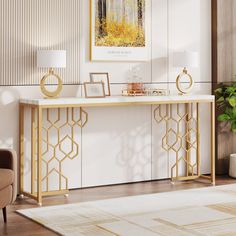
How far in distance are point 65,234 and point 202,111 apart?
307cm

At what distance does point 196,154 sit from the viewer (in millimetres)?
6953

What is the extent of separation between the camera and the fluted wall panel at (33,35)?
5.80 metres

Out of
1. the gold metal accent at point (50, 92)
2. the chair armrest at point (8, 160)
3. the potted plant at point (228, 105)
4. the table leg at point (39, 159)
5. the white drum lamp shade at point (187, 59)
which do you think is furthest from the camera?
the potted plant at point (228, 105)

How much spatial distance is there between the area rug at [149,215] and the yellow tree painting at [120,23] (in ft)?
5.53

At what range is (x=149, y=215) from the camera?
16.7ft

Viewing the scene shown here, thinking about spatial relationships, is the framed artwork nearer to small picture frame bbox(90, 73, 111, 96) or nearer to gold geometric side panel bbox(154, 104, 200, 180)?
small picture frame bbox(90, 73, 111, 96)

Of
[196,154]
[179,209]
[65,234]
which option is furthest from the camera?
[196,154]

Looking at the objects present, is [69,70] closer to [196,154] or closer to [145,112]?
[145,112]

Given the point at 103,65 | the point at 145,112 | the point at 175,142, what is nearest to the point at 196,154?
the point at 175,142

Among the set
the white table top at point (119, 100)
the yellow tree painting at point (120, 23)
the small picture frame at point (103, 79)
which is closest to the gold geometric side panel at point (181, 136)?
the white table top at point (119, 100)

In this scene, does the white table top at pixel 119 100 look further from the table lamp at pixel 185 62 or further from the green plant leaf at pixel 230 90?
the green plant leaf at pixel 230 90

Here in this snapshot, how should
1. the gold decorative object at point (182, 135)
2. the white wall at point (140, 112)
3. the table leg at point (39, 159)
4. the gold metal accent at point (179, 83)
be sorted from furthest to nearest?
the gold decorative object at point (182, 135) → the gold metal accent at point (179, 83) → the white wall at point (140, 112) → the table leg at point (39, 159)

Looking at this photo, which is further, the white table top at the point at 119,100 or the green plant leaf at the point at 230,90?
the green plant leaf at the point at 230,90

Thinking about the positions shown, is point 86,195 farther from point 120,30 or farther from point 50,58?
point 120,30
